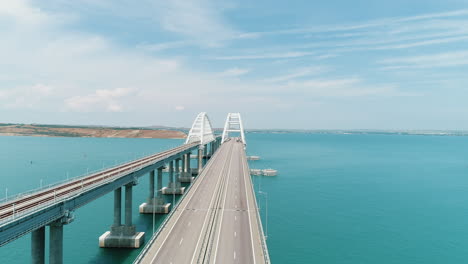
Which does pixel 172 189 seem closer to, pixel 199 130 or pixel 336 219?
pixel 336 219

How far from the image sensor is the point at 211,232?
1519 inches

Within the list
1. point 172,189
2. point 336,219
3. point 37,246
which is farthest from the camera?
point 172,189

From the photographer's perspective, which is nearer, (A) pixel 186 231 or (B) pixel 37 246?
(B) pixel 37 246

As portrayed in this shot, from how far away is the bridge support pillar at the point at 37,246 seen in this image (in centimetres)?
3023

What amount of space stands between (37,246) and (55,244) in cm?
165

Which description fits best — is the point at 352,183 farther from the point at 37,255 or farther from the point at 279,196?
the point at 37,255

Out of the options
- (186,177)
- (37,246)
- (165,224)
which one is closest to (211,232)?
(165,224)

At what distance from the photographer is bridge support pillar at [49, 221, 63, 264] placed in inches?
1243

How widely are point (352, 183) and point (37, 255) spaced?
104 metres

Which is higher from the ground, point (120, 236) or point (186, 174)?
point (186, 174)

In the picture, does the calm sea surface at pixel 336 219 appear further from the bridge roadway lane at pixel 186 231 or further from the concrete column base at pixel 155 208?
the bridge roadway lane at pixel 186 231

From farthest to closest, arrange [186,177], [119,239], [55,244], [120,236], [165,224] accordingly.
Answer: [186,177] → [120,236] → [119,239] → [165,224] → [55,244]

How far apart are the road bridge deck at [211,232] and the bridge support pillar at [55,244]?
945 centimetres

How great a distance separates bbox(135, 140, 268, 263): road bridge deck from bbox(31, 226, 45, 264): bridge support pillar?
10.5 meters
